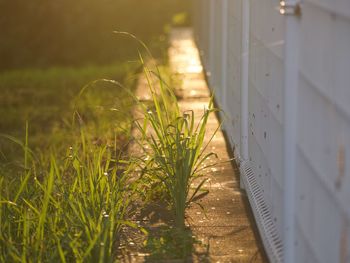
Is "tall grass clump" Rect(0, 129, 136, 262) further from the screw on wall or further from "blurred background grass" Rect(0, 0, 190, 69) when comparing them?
"blurred background grass" Rect(0, 0, 190, 69)

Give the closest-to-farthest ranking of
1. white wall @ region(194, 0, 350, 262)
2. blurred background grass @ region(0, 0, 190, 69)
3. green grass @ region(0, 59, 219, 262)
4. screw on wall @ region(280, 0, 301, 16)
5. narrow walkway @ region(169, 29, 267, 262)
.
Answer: white wall @ region(194, 0, 350, 262)
screw on wall @ region(280, 0, 301, 16)
green grass @ region(0, 59, 219, 262)
narrow walkway @ region(169, 29, 267, 262)
blurred background grass @ region(0, 0, 190, 69)

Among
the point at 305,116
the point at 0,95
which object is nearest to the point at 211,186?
the point at 305,116

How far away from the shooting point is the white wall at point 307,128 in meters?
→ 3.00

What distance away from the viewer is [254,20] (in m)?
5.86

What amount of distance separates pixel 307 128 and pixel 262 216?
1534 mm

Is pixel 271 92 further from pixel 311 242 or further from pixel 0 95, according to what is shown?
pixel 0 95

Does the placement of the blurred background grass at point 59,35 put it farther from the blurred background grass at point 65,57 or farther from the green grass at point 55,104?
the green grass at point 55,104

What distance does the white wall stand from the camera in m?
3.00

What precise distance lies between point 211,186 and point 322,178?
2.91 meters

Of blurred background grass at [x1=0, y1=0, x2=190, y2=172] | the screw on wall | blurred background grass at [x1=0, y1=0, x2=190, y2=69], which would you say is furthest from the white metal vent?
blurred background grass at [x1=0, y1=0, x2=190, y2=69]

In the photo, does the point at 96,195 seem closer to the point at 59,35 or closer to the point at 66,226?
the point at 66,226

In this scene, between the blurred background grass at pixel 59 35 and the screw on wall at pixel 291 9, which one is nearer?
the screw on wall at pixel 291 9

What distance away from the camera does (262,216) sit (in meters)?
5.12

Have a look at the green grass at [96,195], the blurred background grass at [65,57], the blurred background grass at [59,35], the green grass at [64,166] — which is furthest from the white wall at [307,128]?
the blurred background grass at [59,35]
